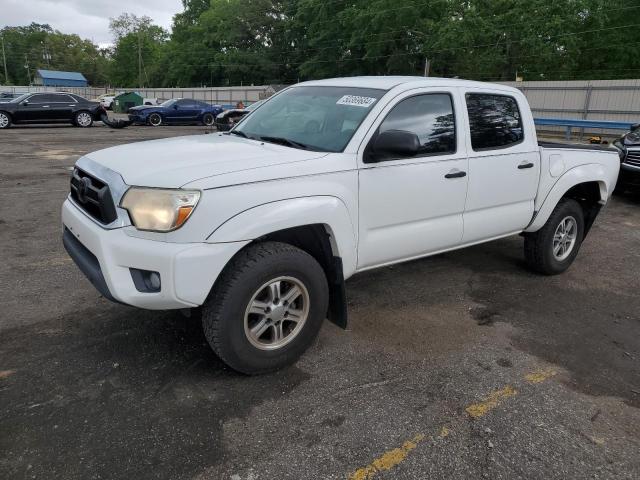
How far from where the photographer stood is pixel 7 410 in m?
2.84

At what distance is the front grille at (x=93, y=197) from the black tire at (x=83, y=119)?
21025 millimetres

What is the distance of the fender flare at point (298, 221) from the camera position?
9.39ft

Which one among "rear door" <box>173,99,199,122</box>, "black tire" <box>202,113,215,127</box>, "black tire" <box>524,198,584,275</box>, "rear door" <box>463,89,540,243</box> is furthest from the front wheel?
"black tire" <box>524,198,584,275</box>

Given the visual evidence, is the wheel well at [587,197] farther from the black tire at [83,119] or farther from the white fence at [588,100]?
the black tire at [83,119]

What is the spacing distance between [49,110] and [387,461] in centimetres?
2275

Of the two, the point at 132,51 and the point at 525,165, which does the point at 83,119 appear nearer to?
the point at 525,165

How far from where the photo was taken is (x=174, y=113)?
26203 mm

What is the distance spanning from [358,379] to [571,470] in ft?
4.14

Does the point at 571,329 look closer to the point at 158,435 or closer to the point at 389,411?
the point at 389,411

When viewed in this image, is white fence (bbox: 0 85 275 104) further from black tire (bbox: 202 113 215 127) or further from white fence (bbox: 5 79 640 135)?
white fence (bbox: 5 79 640 135)

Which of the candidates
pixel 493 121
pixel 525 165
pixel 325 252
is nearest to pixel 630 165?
pixel 525 165

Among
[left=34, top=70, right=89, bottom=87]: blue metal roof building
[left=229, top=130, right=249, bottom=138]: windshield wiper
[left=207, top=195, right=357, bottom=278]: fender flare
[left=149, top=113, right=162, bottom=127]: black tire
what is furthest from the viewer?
[left=34, top=70, right=89, bottom=87]: blue metal roof building

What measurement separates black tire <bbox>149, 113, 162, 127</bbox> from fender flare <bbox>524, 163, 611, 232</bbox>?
23.8 metres

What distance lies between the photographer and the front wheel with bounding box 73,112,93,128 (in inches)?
873
